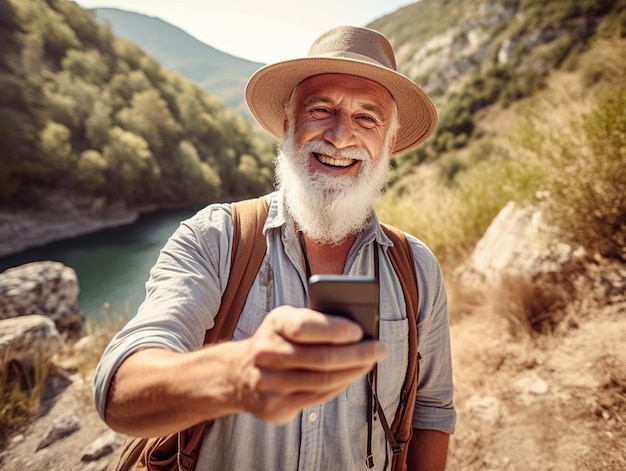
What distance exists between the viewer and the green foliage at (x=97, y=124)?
22594 mm

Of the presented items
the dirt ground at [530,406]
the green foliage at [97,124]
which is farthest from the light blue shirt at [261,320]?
the green foliage at [97,124]

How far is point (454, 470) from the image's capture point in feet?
7.41

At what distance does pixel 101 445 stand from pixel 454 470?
2957 millimetres

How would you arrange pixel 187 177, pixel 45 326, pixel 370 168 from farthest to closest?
pixel 187 177, pixel 45 326, pixel 370 168

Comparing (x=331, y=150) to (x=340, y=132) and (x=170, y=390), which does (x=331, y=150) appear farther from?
(x=170, y=390)

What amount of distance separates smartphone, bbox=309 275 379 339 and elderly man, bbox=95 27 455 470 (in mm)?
56

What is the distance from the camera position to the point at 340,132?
64.4 inches

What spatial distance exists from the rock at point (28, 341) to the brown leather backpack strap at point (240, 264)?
3.64 m

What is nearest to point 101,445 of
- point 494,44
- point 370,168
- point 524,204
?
point 370,168

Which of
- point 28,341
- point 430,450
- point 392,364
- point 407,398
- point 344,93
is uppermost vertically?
point 344,93

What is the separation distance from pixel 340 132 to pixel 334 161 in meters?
0.16

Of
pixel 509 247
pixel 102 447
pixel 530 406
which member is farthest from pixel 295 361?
pixel 509 247

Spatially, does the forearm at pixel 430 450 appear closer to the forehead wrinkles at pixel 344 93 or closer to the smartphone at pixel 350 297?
the smartphone at pixel 350 297

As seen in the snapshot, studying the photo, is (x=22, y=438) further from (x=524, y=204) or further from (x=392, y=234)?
(x=524, y=204)
